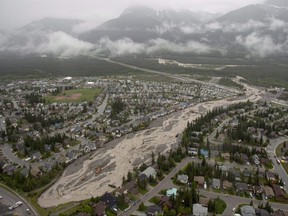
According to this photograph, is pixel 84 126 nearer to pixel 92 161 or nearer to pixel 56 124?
pixel 56 124

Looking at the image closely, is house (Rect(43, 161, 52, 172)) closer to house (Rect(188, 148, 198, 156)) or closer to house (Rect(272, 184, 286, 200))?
house (Rect(188, 148, 198, 156))

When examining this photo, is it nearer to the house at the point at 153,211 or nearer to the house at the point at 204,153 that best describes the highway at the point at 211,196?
the house at the point at 153,211

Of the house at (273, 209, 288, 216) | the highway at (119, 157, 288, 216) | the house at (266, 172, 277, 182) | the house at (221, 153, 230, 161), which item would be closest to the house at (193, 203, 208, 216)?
the highway at (119, 157, 288, 216)

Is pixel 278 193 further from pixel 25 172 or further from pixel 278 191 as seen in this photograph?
pixel 25 172

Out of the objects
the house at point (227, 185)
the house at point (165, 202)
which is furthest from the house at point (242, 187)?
the house at point (165, 202)

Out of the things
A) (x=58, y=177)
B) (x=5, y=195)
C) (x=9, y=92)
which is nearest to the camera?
(x=5, y=195)

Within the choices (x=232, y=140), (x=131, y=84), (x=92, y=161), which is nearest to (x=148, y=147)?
(x=92, y=161)
